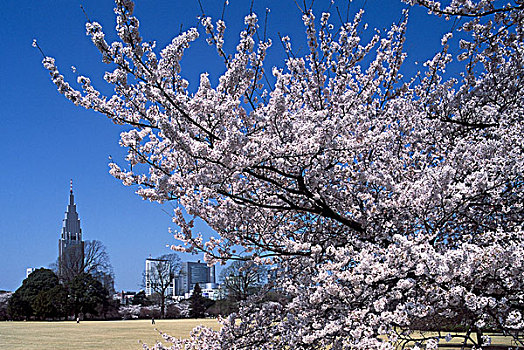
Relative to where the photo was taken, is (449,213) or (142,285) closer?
A: (449,213)

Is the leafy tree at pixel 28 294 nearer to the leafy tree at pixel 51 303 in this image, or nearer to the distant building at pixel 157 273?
the leafy tree at pixel 51 303

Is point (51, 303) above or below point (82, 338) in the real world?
above

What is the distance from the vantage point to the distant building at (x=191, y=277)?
232 ft

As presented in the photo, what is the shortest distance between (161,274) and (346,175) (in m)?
58.8

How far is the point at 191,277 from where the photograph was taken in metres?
98.0

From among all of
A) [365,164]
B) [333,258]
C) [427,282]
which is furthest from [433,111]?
[427,282]

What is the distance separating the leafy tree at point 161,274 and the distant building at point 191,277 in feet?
8.13

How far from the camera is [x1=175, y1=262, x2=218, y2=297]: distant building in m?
70.6

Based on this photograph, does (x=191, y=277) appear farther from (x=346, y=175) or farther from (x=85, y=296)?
(x=346, y=175)

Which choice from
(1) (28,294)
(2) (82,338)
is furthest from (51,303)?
(2) (82,338)

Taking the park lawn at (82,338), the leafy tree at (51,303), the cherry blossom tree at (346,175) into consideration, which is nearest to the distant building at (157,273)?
the leafy tree at (51,303)

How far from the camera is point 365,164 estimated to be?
4207mm

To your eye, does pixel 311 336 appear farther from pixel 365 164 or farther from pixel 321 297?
pixel 365 164

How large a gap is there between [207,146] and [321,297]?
1.48m
